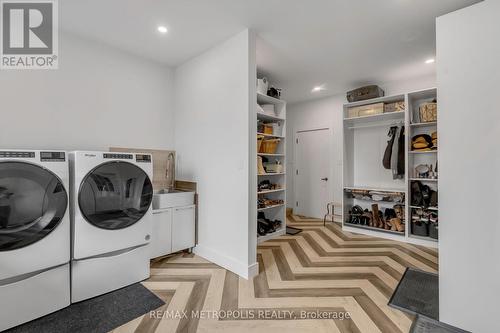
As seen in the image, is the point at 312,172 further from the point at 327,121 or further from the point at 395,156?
the point at 395,156

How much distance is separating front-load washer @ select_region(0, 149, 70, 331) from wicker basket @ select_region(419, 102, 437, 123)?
427 cm

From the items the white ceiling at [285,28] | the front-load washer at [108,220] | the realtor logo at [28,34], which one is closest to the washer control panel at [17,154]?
the front-load washer at [108,220]

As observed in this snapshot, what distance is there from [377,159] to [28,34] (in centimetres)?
488

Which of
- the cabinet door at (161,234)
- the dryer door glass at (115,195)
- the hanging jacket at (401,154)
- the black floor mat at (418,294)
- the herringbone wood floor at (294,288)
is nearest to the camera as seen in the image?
the herringbone wood floor at (294,288)

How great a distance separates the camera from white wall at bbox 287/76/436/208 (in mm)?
4488

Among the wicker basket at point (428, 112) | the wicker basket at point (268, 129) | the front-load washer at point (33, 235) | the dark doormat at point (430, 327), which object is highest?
the wicker basket at point (428, 112)

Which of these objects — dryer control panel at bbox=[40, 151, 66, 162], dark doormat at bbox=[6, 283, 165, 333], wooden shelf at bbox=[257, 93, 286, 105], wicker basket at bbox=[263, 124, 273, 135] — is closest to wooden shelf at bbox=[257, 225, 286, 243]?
wicker basket at bbox=[263, 124, 273, 135]

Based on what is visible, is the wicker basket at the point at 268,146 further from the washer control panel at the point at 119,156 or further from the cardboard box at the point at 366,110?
the washer control panel at the point at 119,156

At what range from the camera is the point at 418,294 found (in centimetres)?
202

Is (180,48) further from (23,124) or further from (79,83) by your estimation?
(23,124)

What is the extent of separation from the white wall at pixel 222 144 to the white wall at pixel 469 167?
1580 millimetres

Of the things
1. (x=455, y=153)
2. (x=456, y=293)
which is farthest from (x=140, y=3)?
(x=456, y=293)

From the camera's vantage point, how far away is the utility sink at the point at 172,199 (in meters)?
2.61

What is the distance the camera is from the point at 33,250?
164cm
